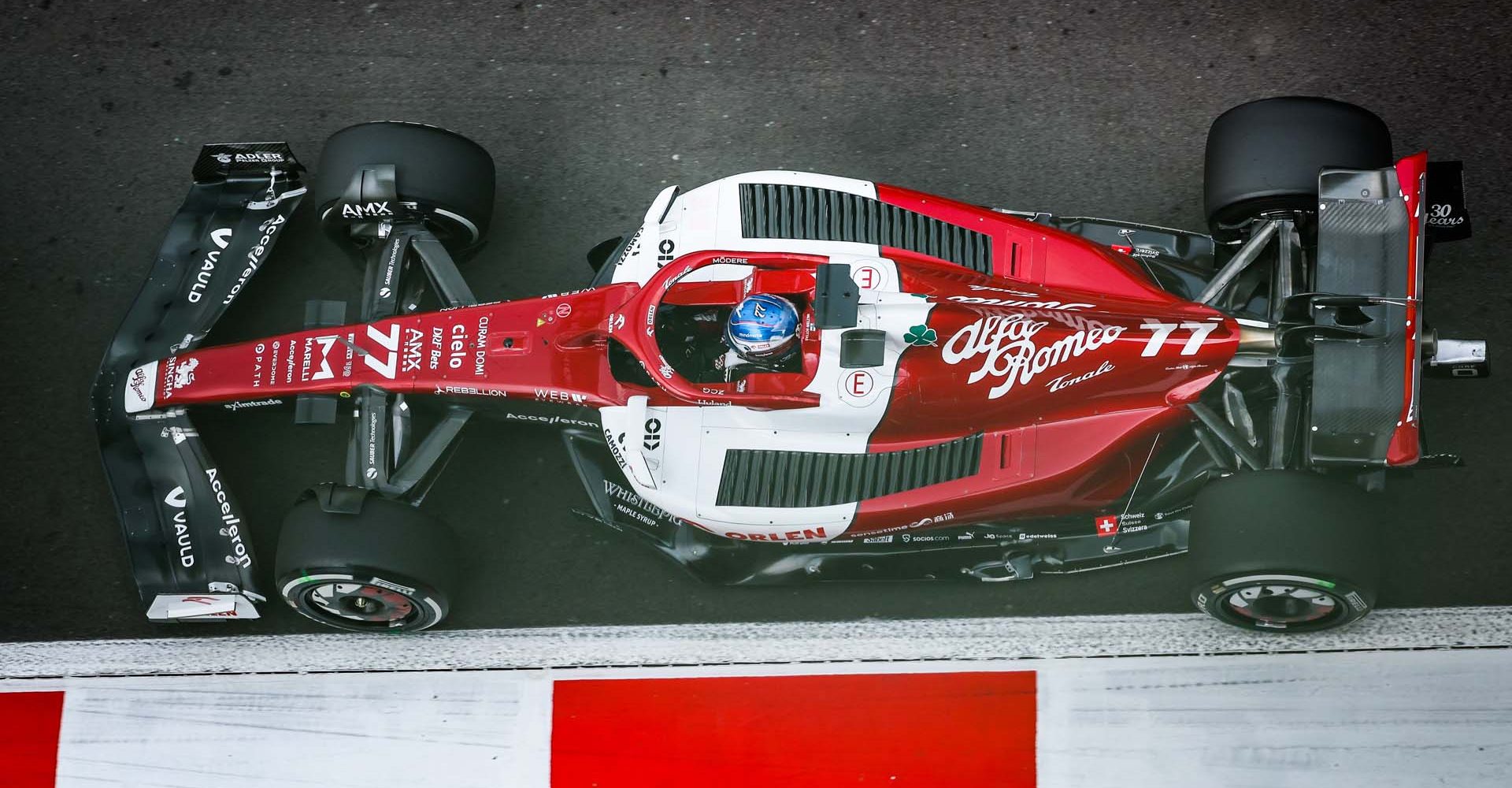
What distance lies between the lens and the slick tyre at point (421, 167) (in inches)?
182

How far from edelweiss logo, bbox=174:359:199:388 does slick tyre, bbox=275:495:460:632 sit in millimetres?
726

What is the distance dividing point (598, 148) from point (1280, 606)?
10.9 feet

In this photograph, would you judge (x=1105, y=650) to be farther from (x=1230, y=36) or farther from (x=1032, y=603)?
(x=1230, y=36)

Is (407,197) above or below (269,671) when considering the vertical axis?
above

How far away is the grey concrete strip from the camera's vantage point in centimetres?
442

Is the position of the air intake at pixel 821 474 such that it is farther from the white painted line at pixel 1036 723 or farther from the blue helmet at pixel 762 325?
the white painted line at pixel 1036 723

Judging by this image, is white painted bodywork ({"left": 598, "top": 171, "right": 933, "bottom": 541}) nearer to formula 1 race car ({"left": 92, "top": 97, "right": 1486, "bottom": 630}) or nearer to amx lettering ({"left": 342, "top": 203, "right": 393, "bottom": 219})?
formula 1 race car ({"left": 92, "top": 97, "right": 1486, "bottom": 630})

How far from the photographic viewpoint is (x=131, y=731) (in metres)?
4.65

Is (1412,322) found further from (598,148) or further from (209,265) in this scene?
(209,265)

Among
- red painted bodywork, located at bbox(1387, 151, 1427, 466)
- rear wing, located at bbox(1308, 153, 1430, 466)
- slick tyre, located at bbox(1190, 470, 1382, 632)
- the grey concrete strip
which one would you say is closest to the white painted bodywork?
the grey concrete strip

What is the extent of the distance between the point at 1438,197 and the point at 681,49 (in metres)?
3.11

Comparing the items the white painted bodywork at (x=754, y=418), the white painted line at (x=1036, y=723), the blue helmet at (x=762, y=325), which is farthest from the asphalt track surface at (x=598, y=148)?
the blue helmet at (x=762, y=325)

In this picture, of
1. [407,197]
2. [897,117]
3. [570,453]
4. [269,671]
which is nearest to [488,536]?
[570,453]

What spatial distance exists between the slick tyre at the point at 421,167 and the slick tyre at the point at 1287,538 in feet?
9.57
